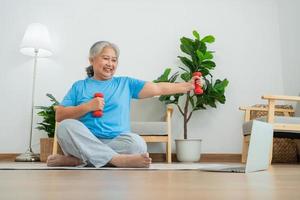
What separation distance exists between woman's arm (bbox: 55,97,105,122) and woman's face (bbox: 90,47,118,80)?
260mm

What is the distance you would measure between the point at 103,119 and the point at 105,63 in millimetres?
315

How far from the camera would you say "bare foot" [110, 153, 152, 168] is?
5.98ft

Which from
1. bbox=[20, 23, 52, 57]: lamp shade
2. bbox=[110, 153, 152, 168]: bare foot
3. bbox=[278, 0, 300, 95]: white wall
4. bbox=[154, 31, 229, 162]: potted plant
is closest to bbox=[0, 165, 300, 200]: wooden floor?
bbox=[110, 153, 152, 168]: bare foot

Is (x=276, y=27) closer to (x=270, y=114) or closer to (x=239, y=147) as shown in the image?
(x=239, y=147)

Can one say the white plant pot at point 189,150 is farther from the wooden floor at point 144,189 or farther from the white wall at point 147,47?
the wooden floor at point 144,189

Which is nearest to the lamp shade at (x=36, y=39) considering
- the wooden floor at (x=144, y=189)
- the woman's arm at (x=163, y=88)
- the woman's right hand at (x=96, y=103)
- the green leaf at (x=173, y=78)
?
the green leaf at (x=173, y=78)

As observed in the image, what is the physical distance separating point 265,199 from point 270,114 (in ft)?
7.97

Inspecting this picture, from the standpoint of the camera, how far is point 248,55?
412 cm

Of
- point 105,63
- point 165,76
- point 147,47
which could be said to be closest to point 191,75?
point 165,76

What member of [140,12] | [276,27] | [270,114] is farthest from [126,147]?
[276,27]

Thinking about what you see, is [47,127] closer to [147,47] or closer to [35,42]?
[35,42]

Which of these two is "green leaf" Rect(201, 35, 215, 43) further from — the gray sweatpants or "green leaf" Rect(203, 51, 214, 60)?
the gray sweatpants

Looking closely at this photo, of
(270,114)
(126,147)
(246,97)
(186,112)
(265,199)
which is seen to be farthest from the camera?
(246,97)

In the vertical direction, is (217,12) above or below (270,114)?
above
